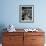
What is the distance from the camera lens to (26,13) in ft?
12.9

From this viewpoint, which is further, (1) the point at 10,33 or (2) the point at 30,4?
(2) the point at 30,4

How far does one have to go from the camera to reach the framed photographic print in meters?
3.91

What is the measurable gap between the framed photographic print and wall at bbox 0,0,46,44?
0.31 ft

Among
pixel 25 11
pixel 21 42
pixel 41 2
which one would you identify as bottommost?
pixel 21 42

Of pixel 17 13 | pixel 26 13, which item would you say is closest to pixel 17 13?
pixel 17 13

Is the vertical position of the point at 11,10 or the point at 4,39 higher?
the point at 11,10

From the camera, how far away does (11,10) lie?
154 inches

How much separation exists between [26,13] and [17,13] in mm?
285

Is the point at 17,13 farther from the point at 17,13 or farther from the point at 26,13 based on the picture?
the point at 26,13

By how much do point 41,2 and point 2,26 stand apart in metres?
1.45

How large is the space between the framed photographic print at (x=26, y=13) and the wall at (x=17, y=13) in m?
0.09

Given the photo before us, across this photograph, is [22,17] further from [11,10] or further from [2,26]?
[2,26]

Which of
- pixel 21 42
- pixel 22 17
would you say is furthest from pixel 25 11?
pixel 21 42

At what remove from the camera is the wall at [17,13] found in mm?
3904
